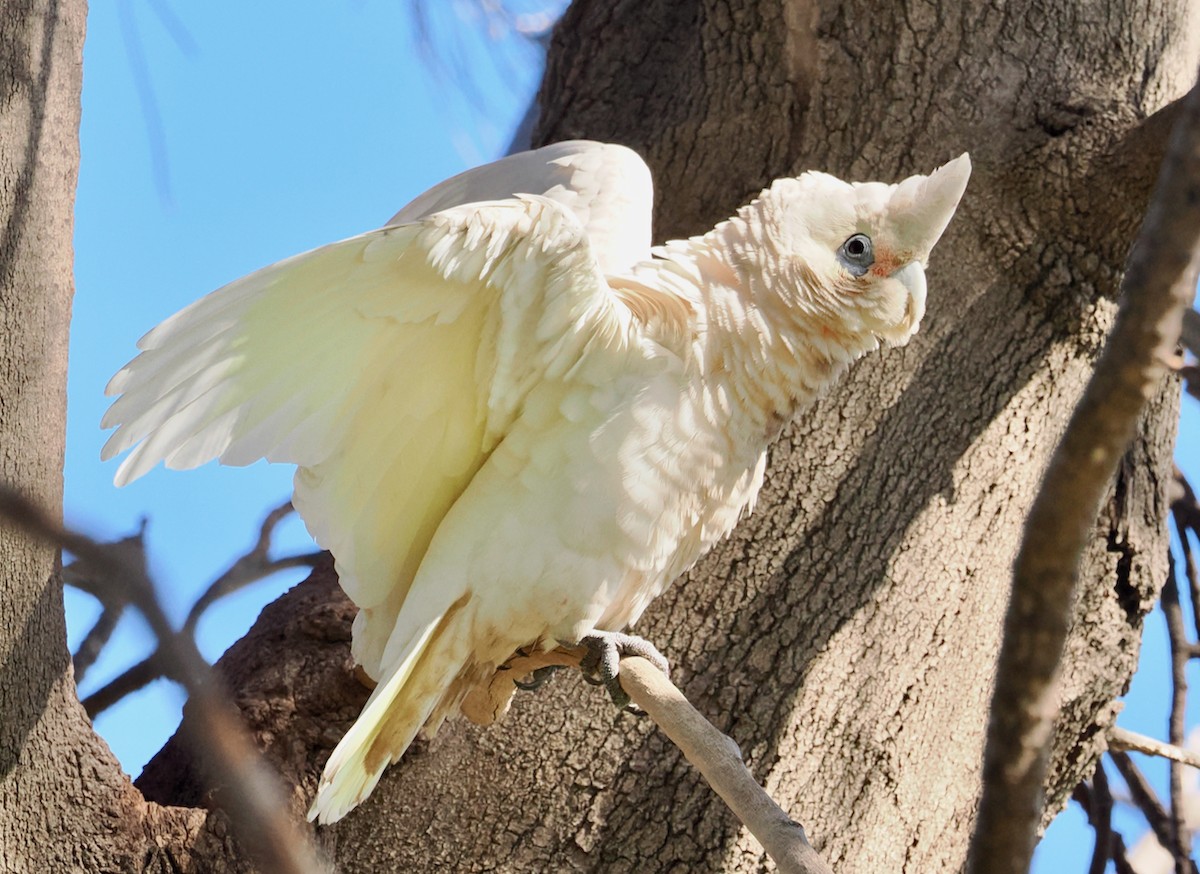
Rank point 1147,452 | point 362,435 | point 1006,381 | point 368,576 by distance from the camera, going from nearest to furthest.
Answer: point 362,435 < point 368,576 < point 1006,381 < point 1147,452

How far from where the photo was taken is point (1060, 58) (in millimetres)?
2176

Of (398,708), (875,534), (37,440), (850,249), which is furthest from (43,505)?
(875,534)

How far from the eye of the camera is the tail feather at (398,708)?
5.22 ft

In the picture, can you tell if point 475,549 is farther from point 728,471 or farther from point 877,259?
point 877,259

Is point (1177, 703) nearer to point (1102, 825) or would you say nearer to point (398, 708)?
point (1102, 825)

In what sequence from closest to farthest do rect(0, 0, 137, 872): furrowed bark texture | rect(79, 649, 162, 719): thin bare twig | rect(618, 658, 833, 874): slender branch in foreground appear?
rect(618, 658, 833, 874): slender branch in foreground < rect(0, 0, 137, 872): furrowed bark texture < rect(79, 649, 162, 719): thin bare twig

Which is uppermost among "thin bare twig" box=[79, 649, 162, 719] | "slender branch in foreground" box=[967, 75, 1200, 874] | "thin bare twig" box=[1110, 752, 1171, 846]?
"thin bare twig" box=[79, 649, 162, 719]

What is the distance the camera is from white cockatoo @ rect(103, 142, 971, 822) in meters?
1.46

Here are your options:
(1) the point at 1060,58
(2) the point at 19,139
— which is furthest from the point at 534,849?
(1) the point at 1060,58

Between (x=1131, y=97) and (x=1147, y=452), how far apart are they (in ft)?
2.20

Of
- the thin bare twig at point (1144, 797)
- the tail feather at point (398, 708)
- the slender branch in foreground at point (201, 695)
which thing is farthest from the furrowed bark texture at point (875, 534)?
the slender branch in foreground at point (201, 695)

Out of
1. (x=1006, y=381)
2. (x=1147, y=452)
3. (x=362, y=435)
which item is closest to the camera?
(x=362, y=435)

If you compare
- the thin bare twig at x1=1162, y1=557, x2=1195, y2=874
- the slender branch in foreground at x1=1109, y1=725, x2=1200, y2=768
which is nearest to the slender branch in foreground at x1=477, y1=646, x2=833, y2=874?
the slender branch in foreground at x1=1109, y1=725, x2=1200, y2=768

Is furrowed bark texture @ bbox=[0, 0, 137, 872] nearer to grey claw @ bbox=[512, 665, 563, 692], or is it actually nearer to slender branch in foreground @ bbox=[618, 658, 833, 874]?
grey claw @ bbox=[512, 665, 563, 692]
